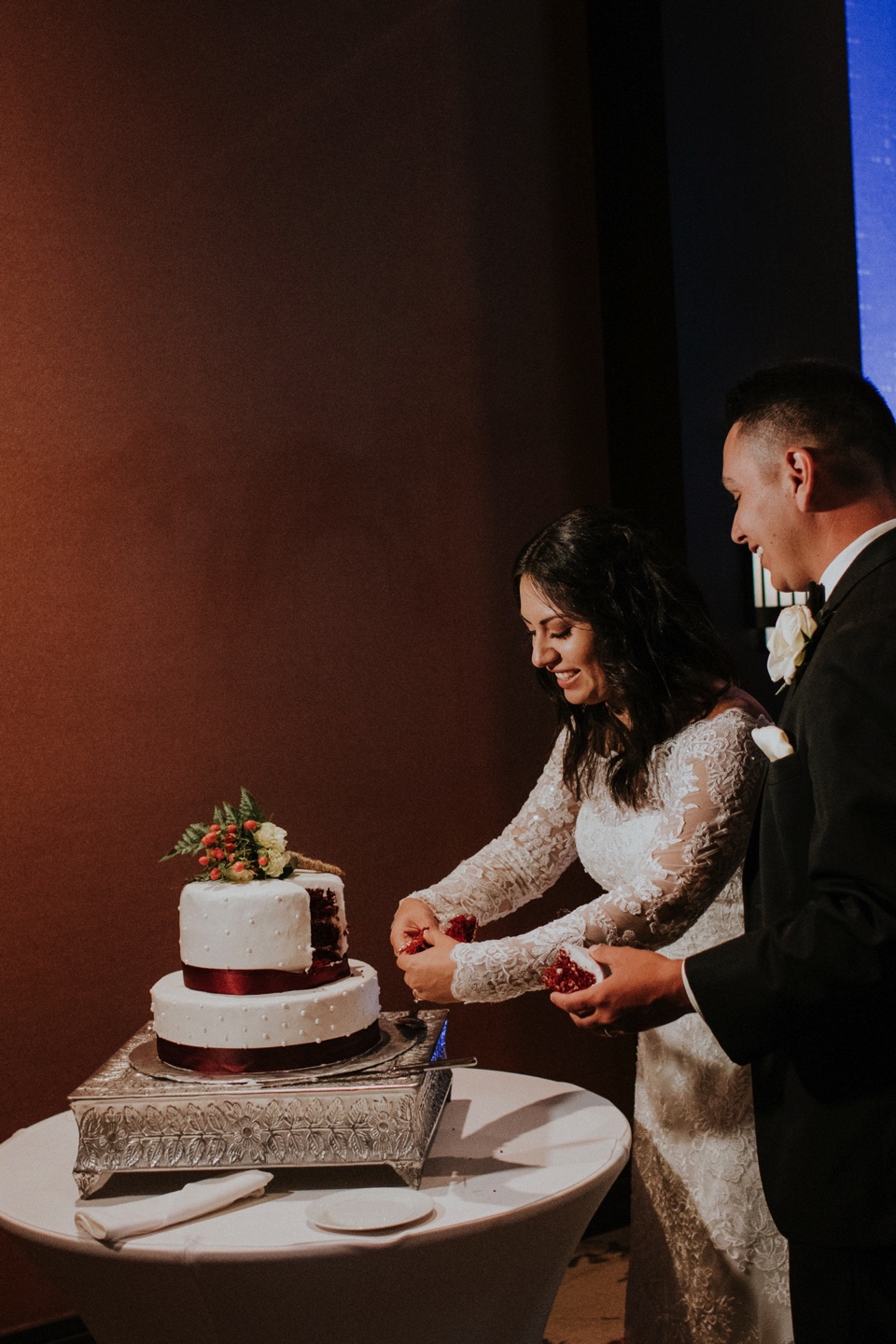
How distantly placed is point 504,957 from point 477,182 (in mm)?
2514

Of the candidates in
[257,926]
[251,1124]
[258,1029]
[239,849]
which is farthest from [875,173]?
[251,1124]

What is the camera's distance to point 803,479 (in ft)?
5.74

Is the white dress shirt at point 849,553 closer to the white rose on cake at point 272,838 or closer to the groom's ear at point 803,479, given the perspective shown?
the groom's ear at point 803,479

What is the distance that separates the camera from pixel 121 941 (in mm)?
3213

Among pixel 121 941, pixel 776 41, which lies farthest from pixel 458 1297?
pixel 776 41

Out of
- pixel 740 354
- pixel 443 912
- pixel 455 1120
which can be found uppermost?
pixel 740 354

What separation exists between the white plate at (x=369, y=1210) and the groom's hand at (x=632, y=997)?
380 millimetres

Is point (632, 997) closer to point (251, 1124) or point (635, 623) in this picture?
point (251, 1124)

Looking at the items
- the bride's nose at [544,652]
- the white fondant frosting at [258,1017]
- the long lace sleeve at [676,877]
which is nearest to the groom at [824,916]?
the long lace sleeve at [676,877]

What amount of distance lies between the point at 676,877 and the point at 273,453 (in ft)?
6.04

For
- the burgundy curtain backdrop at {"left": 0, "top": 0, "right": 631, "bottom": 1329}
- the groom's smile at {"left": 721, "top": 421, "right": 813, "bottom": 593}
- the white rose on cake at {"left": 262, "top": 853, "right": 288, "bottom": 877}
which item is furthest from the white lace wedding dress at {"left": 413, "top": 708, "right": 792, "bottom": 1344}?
the burgundy curtain backdrop at {"left": 0, "top": 0, "right": 631, "bottom": 1329}

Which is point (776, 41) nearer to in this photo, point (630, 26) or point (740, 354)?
point (630, 26)

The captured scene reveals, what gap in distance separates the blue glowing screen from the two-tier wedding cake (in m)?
3.31

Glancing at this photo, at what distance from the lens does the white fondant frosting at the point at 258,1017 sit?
196 centimetres
